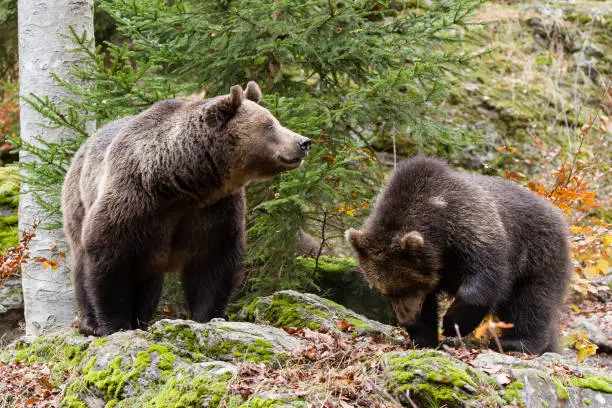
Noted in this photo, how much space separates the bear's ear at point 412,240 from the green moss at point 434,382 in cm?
161

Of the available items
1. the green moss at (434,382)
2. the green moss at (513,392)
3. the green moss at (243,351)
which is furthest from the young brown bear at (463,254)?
the green moss at (434,382)

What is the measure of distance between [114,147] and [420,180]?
270cm

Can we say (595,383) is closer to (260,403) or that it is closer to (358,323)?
(260,403)

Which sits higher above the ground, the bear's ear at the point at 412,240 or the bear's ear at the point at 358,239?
the bear's ear at the point at 412,240

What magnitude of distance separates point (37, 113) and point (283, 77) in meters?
2.98

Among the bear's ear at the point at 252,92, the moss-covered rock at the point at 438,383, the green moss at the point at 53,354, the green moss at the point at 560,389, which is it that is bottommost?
the green moss at the point at 53,354

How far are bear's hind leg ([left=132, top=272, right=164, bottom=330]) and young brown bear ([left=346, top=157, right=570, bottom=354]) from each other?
2.04 meters

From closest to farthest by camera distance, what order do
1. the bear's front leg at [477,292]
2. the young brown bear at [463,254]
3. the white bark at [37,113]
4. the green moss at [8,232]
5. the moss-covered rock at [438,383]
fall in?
the moss-covered rock at [438,383] → the bear's front leg at [477,292] → the young brown bear at [463,254] → the white bark at [37,113] → the green moss at [8,232]

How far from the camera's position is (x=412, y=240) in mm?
5605

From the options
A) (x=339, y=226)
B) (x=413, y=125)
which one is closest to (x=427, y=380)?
(x=413, y=125)

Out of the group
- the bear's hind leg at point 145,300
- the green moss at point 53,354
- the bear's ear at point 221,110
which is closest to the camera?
the green moss at point 53,354

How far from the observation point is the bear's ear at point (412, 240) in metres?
5.58

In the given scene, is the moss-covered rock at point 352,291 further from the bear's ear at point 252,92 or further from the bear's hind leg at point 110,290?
the bear's hind leg at point 110,290

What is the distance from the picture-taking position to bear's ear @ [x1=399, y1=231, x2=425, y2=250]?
558 centimetres
